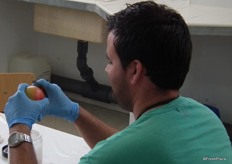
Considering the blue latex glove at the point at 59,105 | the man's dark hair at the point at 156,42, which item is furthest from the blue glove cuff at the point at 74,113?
the man's dark hair at the point at 156,42

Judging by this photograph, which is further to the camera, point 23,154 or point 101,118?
point 101,118

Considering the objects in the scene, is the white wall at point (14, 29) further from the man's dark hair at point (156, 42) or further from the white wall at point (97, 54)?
the man's dark hair at point (156, 42)

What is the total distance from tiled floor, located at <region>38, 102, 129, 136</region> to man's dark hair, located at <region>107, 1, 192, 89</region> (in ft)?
7.02

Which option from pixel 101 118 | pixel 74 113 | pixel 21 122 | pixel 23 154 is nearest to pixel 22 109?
pixel 21 122

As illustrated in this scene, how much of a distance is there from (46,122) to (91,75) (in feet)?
1.77

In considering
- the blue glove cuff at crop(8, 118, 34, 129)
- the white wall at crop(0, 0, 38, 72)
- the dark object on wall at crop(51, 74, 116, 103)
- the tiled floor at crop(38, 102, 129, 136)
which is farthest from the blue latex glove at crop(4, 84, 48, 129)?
the white wall at crop(0, 0, 38, 72)

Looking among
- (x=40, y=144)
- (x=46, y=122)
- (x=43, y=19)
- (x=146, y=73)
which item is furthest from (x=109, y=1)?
(x=146, y=73)

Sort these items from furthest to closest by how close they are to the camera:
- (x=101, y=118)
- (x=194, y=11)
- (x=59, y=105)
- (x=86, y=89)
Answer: (x=86, y=89) → (x=101, y=118) → (x=194, y=11) → (x=59, y=105)

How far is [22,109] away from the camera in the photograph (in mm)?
1212

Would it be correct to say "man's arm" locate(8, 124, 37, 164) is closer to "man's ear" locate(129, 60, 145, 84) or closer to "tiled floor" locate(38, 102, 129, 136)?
"man's ear" locate(129, 60, 145, 84)

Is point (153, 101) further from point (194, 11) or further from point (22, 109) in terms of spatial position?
point (194, 11)

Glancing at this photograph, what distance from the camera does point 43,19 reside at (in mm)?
3164

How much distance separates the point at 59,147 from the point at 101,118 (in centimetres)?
196

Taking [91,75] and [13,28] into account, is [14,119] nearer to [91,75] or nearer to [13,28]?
[91,75]
